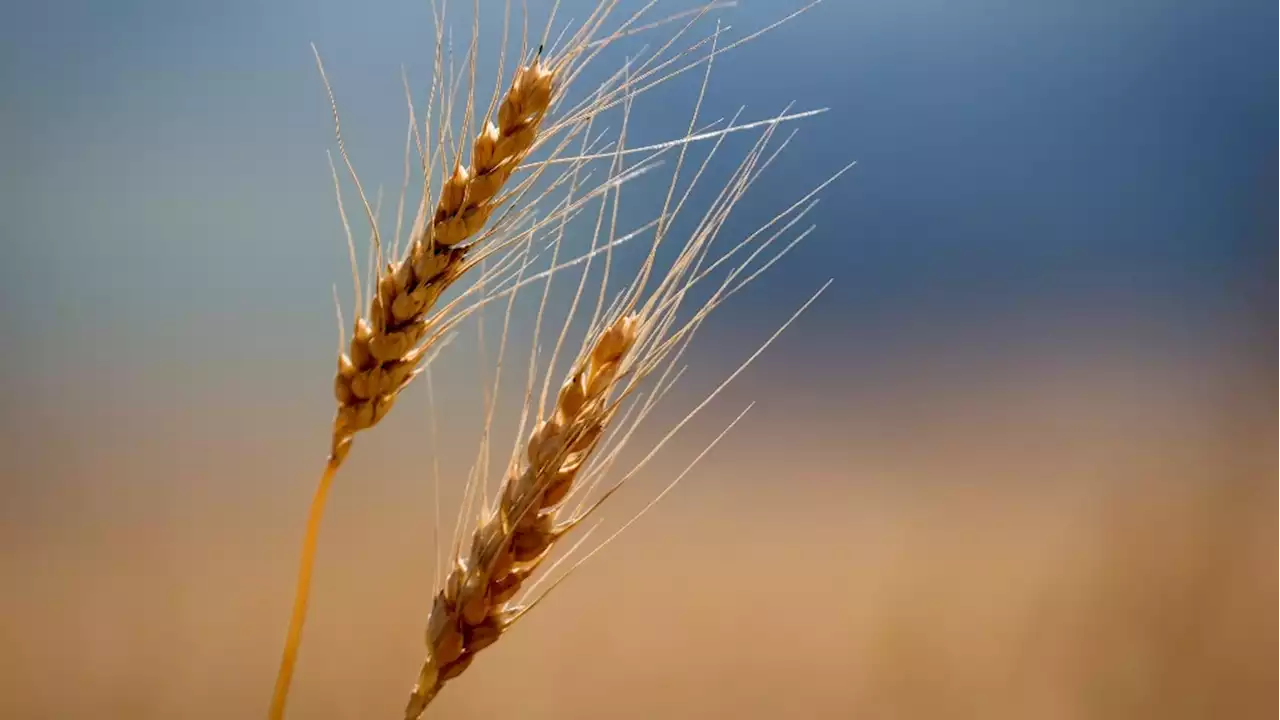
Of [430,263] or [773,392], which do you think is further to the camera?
[773,392]

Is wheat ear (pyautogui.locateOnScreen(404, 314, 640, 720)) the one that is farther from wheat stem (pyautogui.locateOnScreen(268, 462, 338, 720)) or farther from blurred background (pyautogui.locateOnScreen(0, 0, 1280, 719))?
blurred background (pyautogui.locateOnScreen(0, 0, 1280, 719))

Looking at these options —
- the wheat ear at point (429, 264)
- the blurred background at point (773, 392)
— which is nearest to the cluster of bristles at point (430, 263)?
the wheat ear at point (429, 264)

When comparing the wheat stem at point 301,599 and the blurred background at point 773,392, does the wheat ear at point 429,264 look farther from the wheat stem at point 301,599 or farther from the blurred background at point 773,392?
the blurred background at point 773,392

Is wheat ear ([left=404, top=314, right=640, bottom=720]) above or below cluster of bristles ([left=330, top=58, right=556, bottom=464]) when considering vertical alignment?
below

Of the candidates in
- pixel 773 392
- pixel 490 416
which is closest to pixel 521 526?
pixel 490 416

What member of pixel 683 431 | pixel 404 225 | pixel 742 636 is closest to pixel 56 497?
pixel 404 225

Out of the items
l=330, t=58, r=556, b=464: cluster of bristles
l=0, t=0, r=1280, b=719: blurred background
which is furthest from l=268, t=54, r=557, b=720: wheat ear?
l=0, t=0, r=1280, b=719: blurred background

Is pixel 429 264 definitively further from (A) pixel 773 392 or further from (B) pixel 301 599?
(A) pixel 773 392
